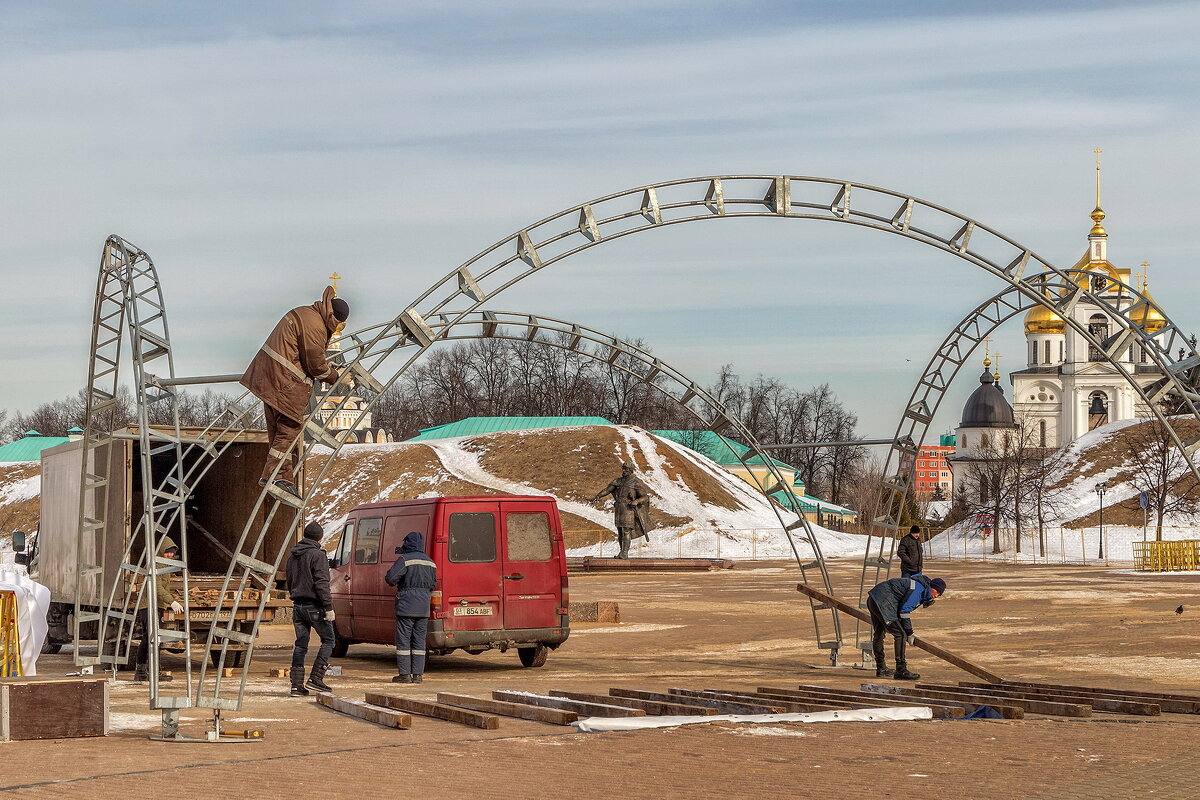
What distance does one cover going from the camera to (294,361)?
1380 cm

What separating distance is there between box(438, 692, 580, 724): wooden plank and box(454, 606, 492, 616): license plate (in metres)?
3.74

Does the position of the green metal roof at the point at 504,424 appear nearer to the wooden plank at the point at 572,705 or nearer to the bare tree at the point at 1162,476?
the bare tree at the point at 1162,476

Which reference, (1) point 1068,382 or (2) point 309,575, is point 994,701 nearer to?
(2) point 309,575

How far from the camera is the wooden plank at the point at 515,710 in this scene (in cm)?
1165

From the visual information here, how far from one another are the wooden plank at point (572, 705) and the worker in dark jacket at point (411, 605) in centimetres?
264

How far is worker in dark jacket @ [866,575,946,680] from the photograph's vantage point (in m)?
15.4

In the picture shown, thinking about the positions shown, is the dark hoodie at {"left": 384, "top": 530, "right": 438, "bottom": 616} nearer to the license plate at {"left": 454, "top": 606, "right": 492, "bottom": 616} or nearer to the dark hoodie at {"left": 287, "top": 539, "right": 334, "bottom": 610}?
the license plate at {"left": 454, "top": 606, "right": 492, "bottom": 616}

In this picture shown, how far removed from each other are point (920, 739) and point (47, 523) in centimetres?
1514

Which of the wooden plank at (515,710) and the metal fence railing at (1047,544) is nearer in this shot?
the wooden plank at (515,710)

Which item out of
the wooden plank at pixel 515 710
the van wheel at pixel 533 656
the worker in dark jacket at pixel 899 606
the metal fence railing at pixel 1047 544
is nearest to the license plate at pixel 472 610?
the van wheel at pixel 533 656

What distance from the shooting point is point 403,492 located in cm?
7431

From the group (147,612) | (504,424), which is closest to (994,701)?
(147,612)

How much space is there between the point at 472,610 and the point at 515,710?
491cm

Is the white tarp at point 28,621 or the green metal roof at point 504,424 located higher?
the green metal roof at point 504,424
